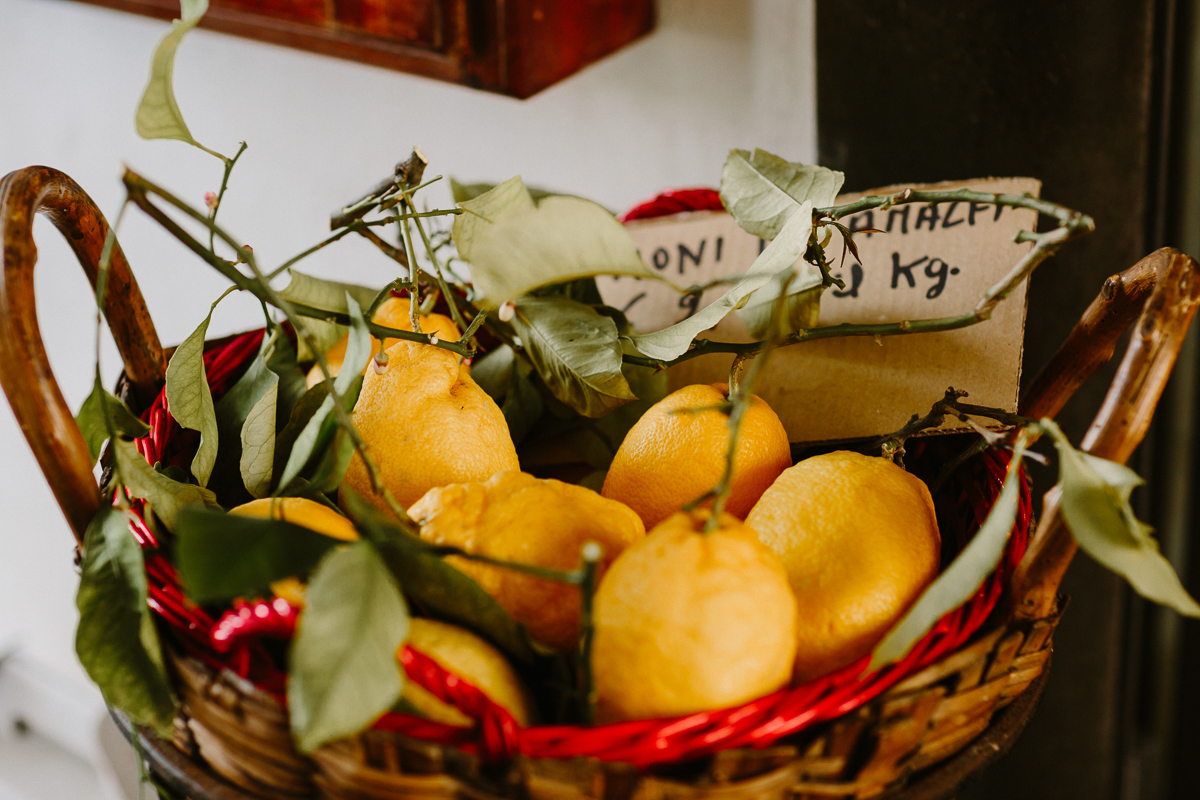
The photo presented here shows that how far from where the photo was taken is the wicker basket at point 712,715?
286mm

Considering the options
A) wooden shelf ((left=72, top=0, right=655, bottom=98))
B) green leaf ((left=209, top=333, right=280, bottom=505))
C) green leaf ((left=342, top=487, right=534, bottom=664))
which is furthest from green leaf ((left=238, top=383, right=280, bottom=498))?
wooden shelf ((left=72, top=0, right=655, bottom=98))

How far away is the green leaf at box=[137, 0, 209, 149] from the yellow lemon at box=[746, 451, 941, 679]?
306mm

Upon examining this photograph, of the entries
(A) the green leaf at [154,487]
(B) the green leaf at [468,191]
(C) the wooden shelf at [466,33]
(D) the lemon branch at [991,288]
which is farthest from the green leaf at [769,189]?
(A) the green leaf at [154,487]

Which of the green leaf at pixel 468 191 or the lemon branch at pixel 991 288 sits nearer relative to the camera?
the lemon branch at pixel 991 288

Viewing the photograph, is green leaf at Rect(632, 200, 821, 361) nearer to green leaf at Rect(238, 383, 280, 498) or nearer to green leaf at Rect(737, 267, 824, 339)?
green leaf at Rect(737, 267, 824, 339)

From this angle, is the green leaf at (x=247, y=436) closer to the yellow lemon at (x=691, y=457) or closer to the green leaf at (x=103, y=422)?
the green leaf at (x=103, y=422)

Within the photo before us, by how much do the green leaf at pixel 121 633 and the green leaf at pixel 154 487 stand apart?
1.1 inches

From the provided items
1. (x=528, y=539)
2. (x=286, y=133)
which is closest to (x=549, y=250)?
(x=528, y=539)

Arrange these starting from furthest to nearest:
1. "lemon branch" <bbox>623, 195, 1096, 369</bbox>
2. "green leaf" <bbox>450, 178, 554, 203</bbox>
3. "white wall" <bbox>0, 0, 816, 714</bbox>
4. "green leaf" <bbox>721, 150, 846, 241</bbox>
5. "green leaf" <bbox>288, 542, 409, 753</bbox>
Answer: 1. "white wall" <bbox>0, 0, 816, 714</bbox>
2. "green leaf" <bbox>450, 178, 554, 203</bbox>
3. "green leaf" <bbox>721, 150, 846, 241</bbox>
4. "lemon branch" <bbox>623, 195, 1096, 369</bbox>
5. "green leaf" <bbox>288, 542, 409, 753</bbox>

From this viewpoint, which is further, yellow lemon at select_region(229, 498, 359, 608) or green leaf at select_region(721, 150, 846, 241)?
green leaf at select_region(721, 150, 846, 241)

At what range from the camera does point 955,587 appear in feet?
1.04

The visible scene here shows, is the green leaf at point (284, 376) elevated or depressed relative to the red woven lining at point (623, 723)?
elevated

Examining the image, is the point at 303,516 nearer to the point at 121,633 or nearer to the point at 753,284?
the point at 121,633

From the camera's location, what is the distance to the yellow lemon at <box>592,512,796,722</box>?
11.4 inches
